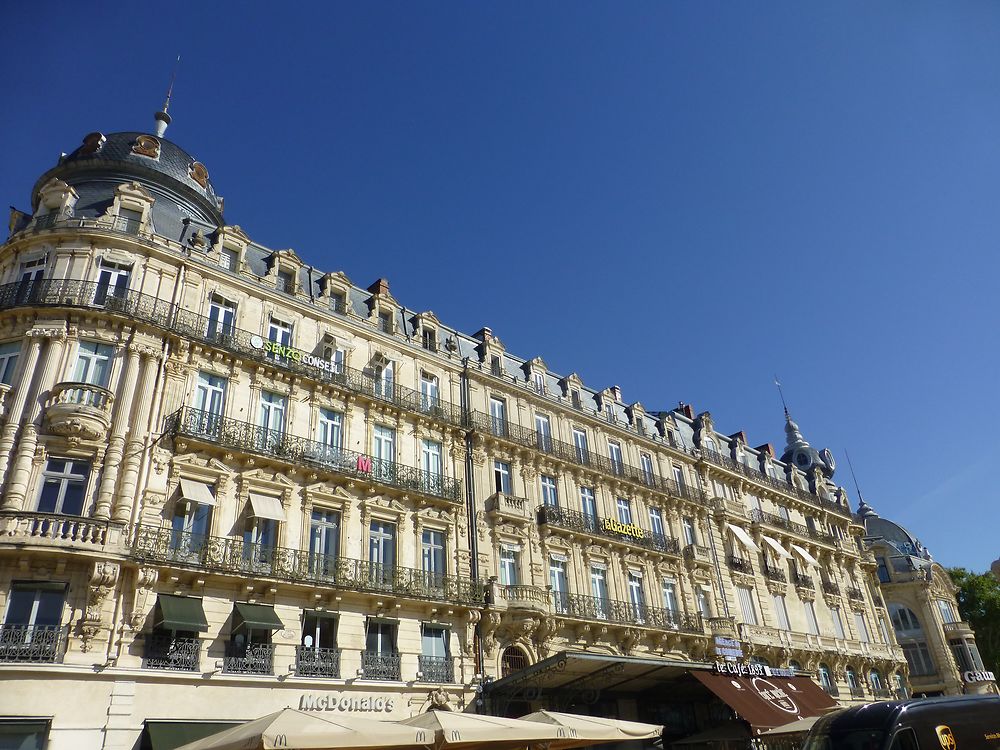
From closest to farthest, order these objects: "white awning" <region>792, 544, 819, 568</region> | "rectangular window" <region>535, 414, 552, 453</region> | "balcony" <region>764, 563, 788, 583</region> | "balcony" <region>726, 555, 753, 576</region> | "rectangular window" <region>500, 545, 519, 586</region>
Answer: "rectangular window" <region>500, 545, 519, 586</region>, "rectangular window" <region>535, 414, 552, 453</region>, "balcony" <region>726, 555, 753, 576</region>, "balcony" <region>764, 563, 788, 583</region>, "white awning" <region>792, 544, 819, 568</region>

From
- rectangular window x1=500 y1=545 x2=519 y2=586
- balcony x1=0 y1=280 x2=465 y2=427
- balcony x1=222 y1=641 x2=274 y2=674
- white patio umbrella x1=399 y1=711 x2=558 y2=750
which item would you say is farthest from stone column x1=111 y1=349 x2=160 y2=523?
rectangular window x1=500 y1=545 x2=519 y2=586

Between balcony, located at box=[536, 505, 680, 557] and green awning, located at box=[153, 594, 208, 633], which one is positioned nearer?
green awning, located at box=[153, 594, 208, 633]

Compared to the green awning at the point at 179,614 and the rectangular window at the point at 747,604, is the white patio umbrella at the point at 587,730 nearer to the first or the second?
the green awning at the point at 179,614

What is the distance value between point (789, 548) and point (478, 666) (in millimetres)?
21972

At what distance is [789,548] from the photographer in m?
36.4

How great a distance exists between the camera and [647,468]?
31.6 m

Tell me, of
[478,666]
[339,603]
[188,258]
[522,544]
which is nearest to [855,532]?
[522,544]

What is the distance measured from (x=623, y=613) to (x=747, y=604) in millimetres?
9083

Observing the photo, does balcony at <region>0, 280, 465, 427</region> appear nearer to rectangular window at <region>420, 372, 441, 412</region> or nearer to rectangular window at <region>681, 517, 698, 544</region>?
rectangular window at <region>420, 372, 441, 412</region>

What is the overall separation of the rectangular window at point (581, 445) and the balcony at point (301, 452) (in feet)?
22.3

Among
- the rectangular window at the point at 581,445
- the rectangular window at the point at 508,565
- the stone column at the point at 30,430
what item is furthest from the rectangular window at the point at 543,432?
the stone column at the point at 30,430

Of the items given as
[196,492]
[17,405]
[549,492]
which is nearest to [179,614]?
[196,492]

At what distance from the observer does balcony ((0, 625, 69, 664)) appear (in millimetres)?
14195

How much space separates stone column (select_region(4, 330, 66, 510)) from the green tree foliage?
192ft
